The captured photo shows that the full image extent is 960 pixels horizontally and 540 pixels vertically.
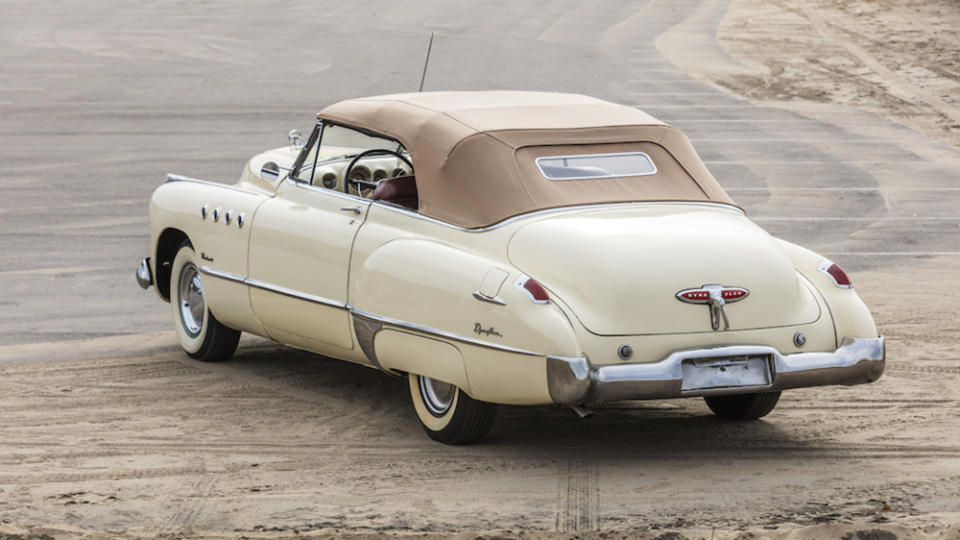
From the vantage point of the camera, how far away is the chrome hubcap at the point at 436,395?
23.7ft

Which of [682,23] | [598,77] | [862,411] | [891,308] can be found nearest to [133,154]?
[598,77]

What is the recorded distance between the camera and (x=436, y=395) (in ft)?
24.0

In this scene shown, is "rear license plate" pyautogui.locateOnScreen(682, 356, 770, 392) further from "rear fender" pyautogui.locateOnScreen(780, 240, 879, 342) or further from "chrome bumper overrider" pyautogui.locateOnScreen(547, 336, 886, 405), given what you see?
"rear fender" pyautogui.locateOnScreen(780, 240, 879, 342)

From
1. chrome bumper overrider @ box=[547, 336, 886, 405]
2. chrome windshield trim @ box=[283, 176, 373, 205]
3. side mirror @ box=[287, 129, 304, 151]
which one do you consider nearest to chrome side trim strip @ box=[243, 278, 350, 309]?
chrome windshield trim @ box=[283, 176, 373, 205]

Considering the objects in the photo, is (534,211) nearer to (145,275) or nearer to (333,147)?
(333,147)

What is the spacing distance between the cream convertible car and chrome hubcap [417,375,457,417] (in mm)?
11

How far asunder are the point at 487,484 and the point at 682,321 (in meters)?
1.15

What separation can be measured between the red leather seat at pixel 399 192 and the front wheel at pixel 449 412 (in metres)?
1.02

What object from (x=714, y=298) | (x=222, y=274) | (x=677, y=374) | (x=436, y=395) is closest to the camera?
(x=677, y=374)

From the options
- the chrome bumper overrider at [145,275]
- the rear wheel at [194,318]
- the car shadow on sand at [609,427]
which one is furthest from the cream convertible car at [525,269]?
the chrome bumper overrider at [145,275]

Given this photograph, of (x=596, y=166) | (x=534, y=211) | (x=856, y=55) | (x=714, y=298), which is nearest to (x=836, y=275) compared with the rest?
(x=714, y=298)

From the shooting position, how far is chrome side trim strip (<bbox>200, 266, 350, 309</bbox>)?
778cm

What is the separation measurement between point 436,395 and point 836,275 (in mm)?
2082

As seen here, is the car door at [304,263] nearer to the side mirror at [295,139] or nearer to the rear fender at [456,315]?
the rear fender at [456,315]
